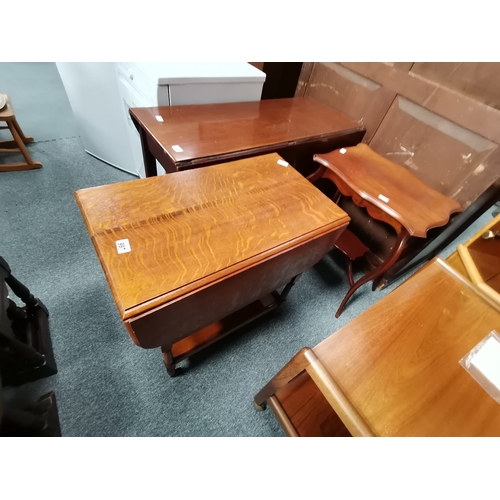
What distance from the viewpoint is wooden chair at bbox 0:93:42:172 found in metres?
1.64

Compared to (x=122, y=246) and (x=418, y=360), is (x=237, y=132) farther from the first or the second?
(x=418, y=360)

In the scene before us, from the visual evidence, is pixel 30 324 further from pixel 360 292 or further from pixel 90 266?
pixel 360 292

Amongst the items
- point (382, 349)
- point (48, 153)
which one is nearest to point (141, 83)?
point (48, 153)

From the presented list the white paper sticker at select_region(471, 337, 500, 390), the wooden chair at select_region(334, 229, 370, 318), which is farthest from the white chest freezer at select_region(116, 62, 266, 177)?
the white paper sticker at select_region(471, 337, 500, 390)

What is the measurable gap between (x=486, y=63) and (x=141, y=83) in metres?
1.61

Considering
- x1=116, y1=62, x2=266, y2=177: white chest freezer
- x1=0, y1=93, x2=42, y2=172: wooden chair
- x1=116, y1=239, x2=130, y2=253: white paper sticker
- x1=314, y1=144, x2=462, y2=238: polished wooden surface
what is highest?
x1=116, y1=62, x2=266, y2=177: white chest freezer

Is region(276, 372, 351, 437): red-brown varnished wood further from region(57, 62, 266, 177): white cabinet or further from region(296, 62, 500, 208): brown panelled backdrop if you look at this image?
region(57, 62, 266, 177): white cabinet

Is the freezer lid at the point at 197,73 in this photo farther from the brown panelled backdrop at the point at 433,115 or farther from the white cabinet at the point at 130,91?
the brown panelled backdrop at the point at 433,115

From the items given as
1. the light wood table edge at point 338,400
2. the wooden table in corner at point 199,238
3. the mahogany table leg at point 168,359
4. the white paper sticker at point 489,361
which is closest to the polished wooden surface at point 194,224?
the wooden table in corner at point 199,238

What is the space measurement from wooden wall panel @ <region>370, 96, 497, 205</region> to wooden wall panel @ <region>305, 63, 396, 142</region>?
7 centimetres

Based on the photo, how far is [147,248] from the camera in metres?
0.69

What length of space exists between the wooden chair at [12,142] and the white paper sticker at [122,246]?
5.63 ft

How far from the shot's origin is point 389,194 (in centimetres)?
124
